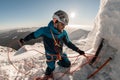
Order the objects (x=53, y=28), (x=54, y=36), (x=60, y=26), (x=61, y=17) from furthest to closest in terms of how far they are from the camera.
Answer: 1. (x=54, y=36)
2. (x=53, y=28)
3. (x=60, y=26)
4. (x=61, y=17)

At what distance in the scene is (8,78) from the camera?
270 inches

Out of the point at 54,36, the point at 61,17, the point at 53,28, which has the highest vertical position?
the point at 61,17

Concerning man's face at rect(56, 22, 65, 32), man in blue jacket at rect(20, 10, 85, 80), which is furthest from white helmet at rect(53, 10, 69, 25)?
man's face at rect(56, 22, 65, 32)

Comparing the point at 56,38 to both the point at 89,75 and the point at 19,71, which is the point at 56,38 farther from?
the point at 19,71

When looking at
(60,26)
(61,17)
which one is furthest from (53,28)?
(61,17)

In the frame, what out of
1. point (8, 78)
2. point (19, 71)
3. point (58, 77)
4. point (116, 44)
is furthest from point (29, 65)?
point (116, 44)

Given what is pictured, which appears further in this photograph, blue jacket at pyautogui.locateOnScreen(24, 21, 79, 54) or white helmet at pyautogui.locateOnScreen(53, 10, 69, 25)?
blue jacket at pyautogui.locateOnScreen(24, 21, 79, 54)

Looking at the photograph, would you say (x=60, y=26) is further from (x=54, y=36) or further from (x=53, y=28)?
(x=54, y=36)

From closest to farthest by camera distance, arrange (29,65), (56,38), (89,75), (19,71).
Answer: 1. (89,75)
2. (56,38)
3. (19,71)
4. (29,65)

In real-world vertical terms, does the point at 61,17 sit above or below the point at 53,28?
above

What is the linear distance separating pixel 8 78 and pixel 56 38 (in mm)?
2556

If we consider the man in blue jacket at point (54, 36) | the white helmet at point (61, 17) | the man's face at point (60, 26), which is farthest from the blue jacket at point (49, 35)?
the white helmet at point (61, 17)

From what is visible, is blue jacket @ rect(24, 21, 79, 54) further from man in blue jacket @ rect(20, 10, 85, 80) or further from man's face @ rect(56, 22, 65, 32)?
man's face @ rect(56, 22, 65, 32)

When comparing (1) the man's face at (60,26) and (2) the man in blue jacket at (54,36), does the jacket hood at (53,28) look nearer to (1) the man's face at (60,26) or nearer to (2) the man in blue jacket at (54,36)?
(2) the man in blue jacket at (54,36)
